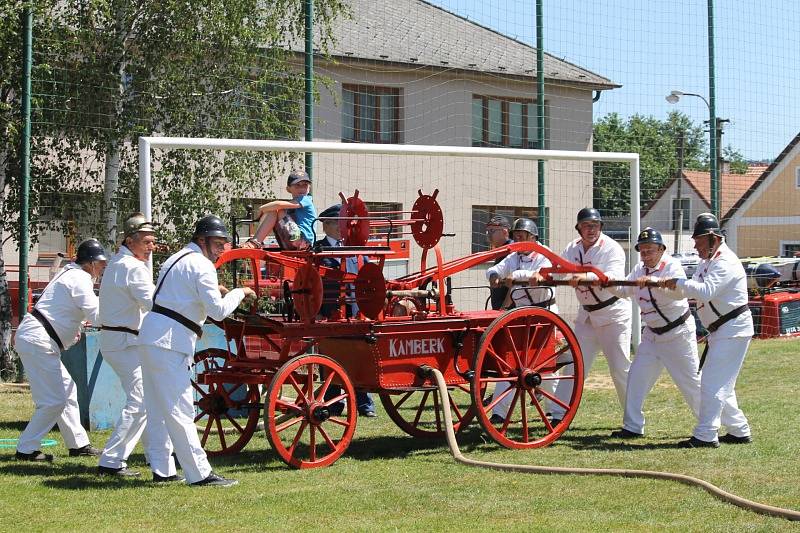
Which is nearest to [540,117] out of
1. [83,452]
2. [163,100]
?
[163,100]

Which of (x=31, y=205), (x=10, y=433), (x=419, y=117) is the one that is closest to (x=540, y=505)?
(x=10, y=433)

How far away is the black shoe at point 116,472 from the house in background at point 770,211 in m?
12.8

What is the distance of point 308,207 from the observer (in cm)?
1102

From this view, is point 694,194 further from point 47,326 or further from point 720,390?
point 47,326

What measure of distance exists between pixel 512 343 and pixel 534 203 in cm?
753

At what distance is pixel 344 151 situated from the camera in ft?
39.3

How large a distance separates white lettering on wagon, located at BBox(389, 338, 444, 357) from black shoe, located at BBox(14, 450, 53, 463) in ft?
9.56

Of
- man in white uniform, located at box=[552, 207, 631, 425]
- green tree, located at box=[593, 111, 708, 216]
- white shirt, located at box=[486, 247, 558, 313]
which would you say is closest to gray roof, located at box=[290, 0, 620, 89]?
green tree, located at box=[593, 111, 708, 216]

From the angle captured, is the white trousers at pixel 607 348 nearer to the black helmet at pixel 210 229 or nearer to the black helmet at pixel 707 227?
the black helmet at pixel 707 227

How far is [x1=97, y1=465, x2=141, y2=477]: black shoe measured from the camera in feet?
29.3

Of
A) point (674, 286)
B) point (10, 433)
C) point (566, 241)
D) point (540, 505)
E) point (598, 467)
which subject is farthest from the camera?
point (566, 241)

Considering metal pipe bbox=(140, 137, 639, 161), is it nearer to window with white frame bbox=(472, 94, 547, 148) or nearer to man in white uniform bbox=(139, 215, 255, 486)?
man in white uniform bbox=(139, 215, 255, 486)

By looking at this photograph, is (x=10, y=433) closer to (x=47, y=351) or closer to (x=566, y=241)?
(x=47, y=351)

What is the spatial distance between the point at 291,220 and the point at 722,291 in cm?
370
